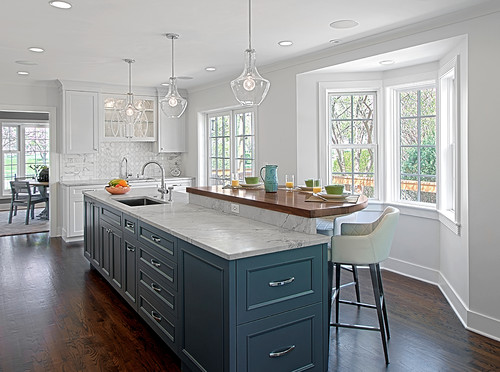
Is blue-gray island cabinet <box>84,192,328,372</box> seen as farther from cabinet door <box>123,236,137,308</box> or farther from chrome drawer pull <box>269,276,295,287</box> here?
cabinet door <box>123,236,137,308</box>

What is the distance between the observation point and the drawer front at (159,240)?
9.36 ft

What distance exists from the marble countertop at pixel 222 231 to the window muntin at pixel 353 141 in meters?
2.23

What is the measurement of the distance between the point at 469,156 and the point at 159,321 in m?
2.71

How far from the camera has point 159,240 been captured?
10.0 ft

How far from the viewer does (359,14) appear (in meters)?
3.68

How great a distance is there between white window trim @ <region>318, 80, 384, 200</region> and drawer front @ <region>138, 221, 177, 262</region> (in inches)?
108

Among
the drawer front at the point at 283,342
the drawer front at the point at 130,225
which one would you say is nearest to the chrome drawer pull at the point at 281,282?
the drawer front at the point at 283,342

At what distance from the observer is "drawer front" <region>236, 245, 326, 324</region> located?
7.45 ft

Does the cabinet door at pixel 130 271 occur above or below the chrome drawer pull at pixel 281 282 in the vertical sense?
below

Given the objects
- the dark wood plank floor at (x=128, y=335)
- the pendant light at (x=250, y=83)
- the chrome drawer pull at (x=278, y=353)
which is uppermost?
the pendant light at (x=250, y=83)

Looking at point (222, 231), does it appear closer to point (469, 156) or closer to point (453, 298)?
point (469, 156)

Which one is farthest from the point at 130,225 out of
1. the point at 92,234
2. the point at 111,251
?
the point at 92,234

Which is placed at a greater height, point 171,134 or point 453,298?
point 171,134

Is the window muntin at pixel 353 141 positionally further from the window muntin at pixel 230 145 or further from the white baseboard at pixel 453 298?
the window muntin at pixel 230 145
